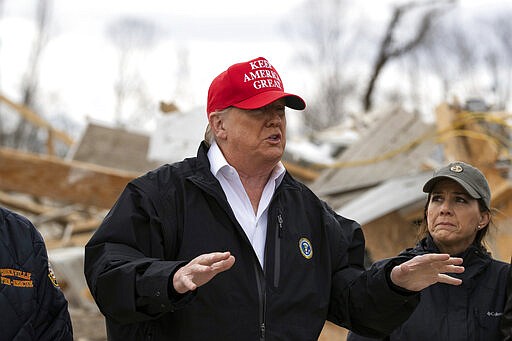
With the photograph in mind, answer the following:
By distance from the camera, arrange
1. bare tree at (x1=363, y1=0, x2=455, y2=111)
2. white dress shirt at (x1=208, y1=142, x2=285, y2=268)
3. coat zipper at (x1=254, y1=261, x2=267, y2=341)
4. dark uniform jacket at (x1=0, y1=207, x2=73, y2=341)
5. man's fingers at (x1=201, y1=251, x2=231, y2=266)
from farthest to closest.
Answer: bare tree at (x1=363, y1=0, x2=455, y2=111) → white dress shirt at (x1=208, y1=142, x2=285, y2=268) → coat zipper at (x1=254, y1=261, x2=267, y2=341) → dark uniform jacket at (x1=0, y1=207, x2=73, y2=341) → man's fingers at (x1=201, y1=251, x2=231, y2=266)

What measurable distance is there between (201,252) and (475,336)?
1197 millimetres

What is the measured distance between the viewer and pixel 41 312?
280 cm

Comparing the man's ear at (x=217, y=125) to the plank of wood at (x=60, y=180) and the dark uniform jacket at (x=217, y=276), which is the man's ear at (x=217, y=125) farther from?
the plank of wood at (x=60, y=180)

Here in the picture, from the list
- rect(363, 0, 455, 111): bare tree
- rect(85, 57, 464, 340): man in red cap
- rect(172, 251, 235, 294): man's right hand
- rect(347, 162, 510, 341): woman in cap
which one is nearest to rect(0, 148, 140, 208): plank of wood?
rect(347, 162, 510, 341): woman in cap

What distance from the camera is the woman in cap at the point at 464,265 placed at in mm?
3271

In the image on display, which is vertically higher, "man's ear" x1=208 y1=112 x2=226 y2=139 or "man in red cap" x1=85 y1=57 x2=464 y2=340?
"man's ear" x1=208 y1=112 x2=226 y2=139

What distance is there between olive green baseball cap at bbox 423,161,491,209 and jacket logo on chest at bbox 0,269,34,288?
175cm

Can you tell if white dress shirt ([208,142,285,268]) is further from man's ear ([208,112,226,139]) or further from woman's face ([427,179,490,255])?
woman's face ([427,179,490,255])

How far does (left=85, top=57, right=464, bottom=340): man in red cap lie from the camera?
2.73 meters

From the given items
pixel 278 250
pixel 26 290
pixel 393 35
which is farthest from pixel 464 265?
pixel 393 35

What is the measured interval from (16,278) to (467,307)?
177 cm

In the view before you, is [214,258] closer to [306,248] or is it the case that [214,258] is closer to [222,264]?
[222,264]

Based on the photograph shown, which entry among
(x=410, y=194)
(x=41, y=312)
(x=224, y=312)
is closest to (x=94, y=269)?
(x=41, y=312)

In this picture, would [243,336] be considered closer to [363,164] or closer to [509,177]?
[509,177]
